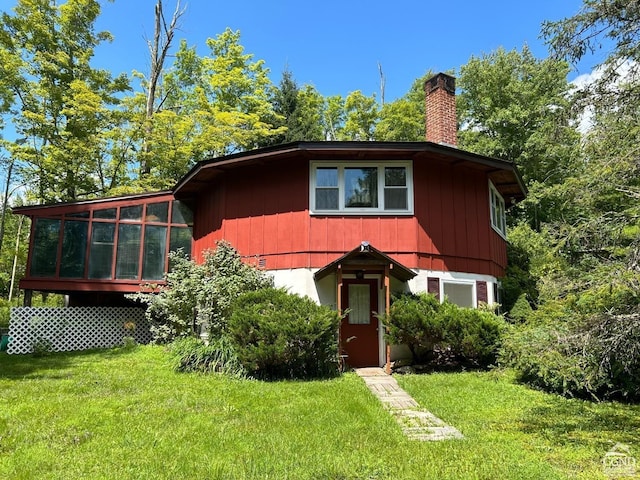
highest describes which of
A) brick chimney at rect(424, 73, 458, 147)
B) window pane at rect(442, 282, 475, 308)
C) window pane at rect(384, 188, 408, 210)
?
brick chimney at rect(424, 73, 458, 147)

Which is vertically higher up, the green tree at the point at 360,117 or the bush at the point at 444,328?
the green tree at the point at 360,117

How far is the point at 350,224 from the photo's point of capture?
10430mm

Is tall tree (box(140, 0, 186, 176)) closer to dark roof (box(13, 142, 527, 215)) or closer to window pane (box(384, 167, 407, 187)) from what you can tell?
dark roof (box(13, 142, 527, 215))

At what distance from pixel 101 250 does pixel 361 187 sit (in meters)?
8.03

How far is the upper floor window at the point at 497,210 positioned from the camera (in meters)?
12.3

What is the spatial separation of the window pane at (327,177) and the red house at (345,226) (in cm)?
3

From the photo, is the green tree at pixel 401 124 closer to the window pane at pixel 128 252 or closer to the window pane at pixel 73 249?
the window pane at pixel 128 252

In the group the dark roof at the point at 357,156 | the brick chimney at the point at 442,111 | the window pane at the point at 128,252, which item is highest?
the brick chimney at the point at 442,111

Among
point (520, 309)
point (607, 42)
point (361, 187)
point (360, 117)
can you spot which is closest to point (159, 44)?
point (360, 117)

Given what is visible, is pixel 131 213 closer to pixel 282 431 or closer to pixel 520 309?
pixel 282 431

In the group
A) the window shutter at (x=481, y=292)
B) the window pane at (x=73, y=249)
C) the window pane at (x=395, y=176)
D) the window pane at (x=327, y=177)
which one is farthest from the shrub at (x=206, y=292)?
the window shutter at (x=481, y=292)

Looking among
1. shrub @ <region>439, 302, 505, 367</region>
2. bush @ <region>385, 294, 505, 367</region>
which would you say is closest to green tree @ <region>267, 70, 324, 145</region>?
bush @ <region>385, 294, 505, 367</region>

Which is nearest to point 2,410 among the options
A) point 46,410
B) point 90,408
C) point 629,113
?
point 46,410

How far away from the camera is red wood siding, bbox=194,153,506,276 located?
10.4 meters
